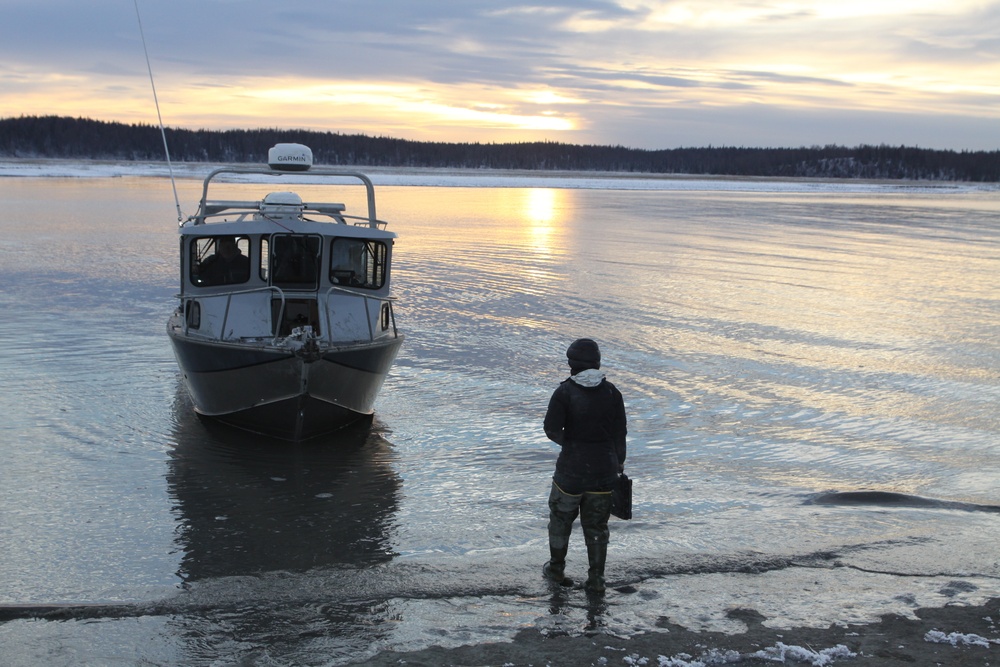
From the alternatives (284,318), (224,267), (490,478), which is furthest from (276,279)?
(490,478)

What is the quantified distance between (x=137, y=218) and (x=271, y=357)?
29.0 m

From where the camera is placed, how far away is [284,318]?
10.7 meters

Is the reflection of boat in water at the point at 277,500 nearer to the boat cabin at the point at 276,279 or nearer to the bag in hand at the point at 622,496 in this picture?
the boat cabin at the point at 276,279

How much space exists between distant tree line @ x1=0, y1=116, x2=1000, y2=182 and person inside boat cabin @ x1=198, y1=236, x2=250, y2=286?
148m

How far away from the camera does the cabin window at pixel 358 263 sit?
11.0 m

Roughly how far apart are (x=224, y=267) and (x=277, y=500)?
3.65 metres

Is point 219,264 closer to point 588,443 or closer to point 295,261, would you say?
point 295,261

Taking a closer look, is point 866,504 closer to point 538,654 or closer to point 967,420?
point 967,420

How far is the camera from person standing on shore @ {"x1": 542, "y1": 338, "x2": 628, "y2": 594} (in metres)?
5.78

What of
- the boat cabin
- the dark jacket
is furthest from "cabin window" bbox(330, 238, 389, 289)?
the dark jacket

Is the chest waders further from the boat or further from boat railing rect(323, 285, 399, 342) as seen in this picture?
boat railing rect(323, 285, 399, 342)

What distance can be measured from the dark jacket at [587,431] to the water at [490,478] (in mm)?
873

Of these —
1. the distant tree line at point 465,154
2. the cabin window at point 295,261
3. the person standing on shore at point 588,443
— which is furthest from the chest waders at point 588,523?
the distant tree line at point 465,154

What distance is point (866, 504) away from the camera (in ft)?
27.0
